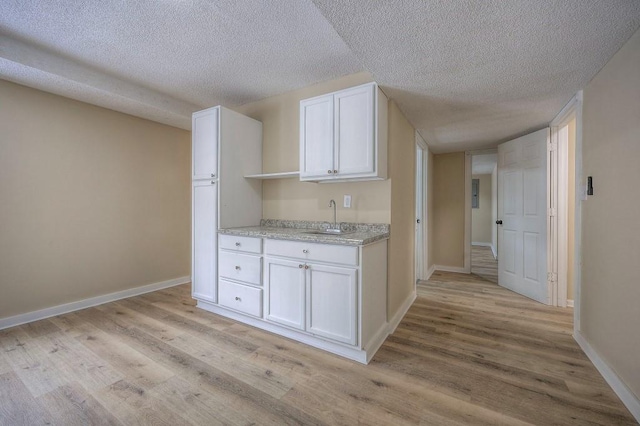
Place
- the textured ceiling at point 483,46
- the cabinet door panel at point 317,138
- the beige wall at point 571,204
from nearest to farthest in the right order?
the textured ceiling at point 483,46
the cabinet door panel at point 317,138
the beige wall at point 571,204

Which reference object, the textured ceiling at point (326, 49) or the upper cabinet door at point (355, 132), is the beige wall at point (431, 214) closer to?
the textured ceiling at point (326, 49)

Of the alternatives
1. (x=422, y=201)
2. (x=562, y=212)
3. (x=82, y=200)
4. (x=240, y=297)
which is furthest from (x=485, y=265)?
(x=82, y=200)

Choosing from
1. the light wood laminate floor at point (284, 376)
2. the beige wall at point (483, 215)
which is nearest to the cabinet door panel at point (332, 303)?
the light wood laminate floor at point (284, 376)

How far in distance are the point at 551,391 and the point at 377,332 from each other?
1.12 m

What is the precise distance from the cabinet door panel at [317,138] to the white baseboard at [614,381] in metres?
2.33

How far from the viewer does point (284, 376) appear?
70.9 inches

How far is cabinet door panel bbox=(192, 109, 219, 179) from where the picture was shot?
2791 mm

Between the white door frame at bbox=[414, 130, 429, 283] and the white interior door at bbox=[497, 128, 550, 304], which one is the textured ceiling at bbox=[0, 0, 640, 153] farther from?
the white door frame at bbox=[414, 130, 429, 283]

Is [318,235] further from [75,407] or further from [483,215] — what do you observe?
[483,215]

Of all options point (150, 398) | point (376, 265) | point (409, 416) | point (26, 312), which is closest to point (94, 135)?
point (26, 312)

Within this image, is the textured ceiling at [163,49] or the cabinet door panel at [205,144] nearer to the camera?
the textured ceiling at [163,49]

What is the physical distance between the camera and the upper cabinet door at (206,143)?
279 cm

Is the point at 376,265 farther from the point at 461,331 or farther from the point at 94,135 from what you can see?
the point at 94,135

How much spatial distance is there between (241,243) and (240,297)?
531 mm
